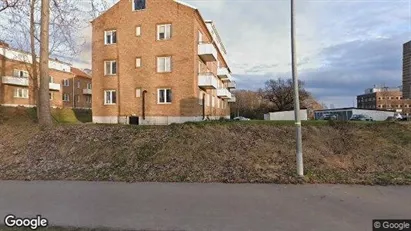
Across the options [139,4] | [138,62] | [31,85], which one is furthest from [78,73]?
[138,62]

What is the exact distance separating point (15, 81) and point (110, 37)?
81.2ft

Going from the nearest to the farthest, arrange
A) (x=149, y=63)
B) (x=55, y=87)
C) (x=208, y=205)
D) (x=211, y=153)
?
(x=208, y=205), (x=211, y=153), (x=149, y=63), (x=55, y=87)

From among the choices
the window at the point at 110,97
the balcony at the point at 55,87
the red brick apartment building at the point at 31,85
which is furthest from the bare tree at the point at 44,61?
the balcony at the point at 55,87

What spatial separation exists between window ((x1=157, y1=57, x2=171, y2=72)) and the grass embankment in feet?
52.7

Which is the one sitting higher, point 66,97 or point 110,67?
point 110,67

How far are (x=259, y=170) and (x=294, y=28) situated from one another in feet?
13.8

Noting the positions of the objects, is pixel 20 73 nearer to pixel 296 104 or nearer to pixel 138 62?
pixel 138 62

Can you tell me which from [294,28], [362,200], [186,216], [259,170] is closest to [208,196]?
[186,216]

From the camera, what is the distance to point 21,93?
49.6 meters

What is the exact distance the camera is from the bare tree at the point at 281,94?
64.2m

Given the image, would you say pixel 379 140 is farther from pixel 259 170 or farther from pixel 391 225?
pixel 391 225

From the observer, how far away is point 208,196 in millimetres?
7320

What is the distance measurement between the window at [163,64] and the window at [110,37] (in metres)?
5.16

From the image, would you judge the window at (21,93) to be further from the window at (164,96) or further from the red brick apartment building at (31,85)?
the window at (164,96)
